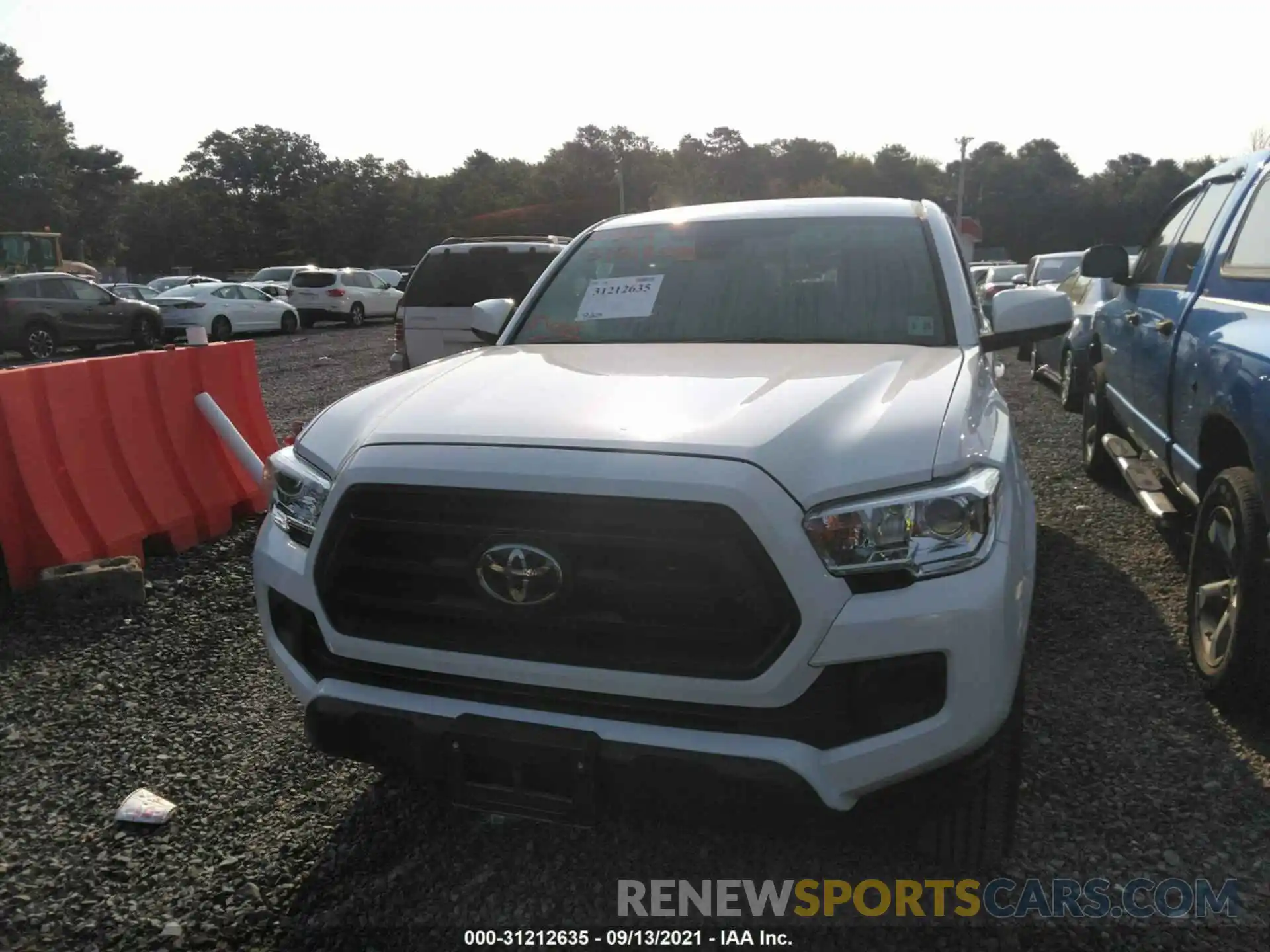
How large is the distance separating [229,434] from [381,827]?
3410 millimetres

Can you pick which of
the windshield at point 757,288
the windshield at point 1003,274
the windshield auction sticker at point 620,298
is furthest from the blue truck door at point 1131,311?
the windshield at point 1003,274

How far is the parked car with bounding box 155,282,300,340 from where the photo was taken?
22.4 metres

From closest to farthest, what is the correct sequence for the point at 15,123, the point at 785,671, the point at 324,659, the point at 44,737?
the point at 785,671, the point at 324,659, the point at 44,737, the point at 15,123

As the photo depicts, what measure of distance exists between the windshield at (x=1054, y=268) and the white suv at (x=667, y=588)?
1382 cm

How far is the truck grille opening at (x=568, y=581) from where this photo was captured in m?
2.00

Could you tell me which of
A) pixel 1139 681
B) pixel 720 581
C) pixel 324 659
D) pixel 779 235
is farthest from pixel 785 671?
pixel 1139 681

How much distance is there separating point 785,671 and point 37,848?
2.34m

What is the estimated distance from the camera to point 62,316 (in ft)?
62.1

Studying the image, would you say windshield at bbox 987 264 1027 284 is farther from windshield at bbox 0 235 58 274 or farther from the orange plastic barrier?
windshield at bbox 0 235 58 274

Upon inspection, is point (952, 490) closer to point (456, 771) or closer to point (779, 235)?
point (456, 771)

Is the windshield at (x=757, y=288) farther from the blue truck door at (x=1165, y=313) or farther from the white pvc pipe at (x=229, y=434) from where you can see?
the white pvc pipe at (x=229, y=434)

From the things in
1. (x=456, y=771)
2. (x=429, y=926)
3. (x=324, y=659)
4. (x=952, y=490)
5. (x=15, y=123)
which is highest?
(x=15, y=123)

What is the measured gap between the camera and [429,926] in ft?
8.15

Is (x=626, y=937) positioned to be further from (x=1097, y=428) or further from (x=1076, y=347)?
(x=1076, y=347)
